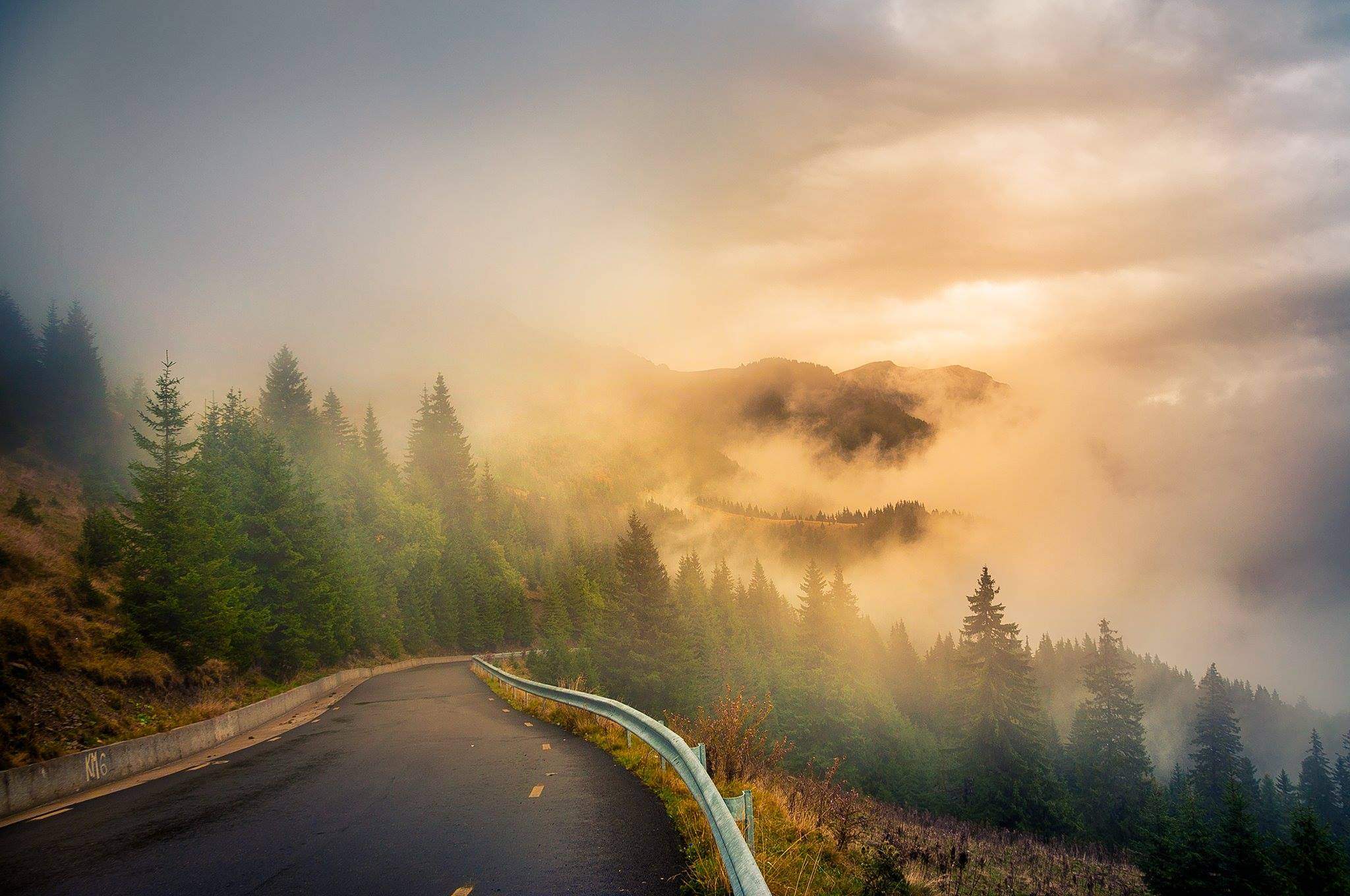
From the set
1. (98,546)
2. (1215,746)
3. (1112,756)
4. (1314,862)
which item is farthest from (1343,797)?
(98,546)

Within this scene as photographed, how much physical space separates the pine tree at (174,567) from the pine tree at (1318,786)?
442ft

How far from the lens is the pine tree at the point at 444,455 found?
11562 cm

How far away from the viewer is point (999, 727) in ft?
191

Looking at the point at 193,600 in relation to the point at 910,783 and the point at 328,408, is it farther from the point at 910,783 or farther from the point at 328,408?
the point at 328,408

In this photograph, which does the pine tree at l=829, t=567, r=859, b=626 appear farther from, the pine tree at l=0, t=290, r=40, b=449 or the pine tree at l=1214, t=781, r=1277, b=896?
the pine tree at l=0, t=290, r=40, b=449

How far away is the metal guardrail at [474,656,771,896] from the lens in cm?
486

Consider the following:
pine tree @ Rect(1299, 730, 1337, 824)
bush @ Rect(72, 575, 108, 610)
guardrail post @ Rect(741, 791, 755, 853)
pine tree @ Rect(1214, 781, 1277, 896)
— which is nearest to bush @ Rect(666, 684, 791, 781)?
guardrail post @ Rect(741, 791, 755, 853)

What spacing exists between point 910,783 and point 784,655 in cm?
1832

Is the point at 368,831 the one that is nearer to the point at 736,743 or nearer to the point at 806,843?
the point at 806,843

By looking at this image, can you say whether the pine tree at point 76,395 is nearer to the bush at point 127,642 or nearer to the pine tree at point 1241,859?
the bush at point 127,642

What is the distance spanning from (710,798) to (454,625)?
79.2 meters

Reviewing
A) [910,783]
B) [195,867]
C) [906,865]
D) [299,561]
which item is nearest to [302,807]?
[195,867]

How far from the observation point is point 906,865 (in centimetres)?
1038

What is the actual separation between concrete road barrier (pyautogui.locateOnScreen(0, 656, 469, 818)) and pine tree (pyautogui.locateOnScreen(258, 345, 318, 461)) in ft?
269
